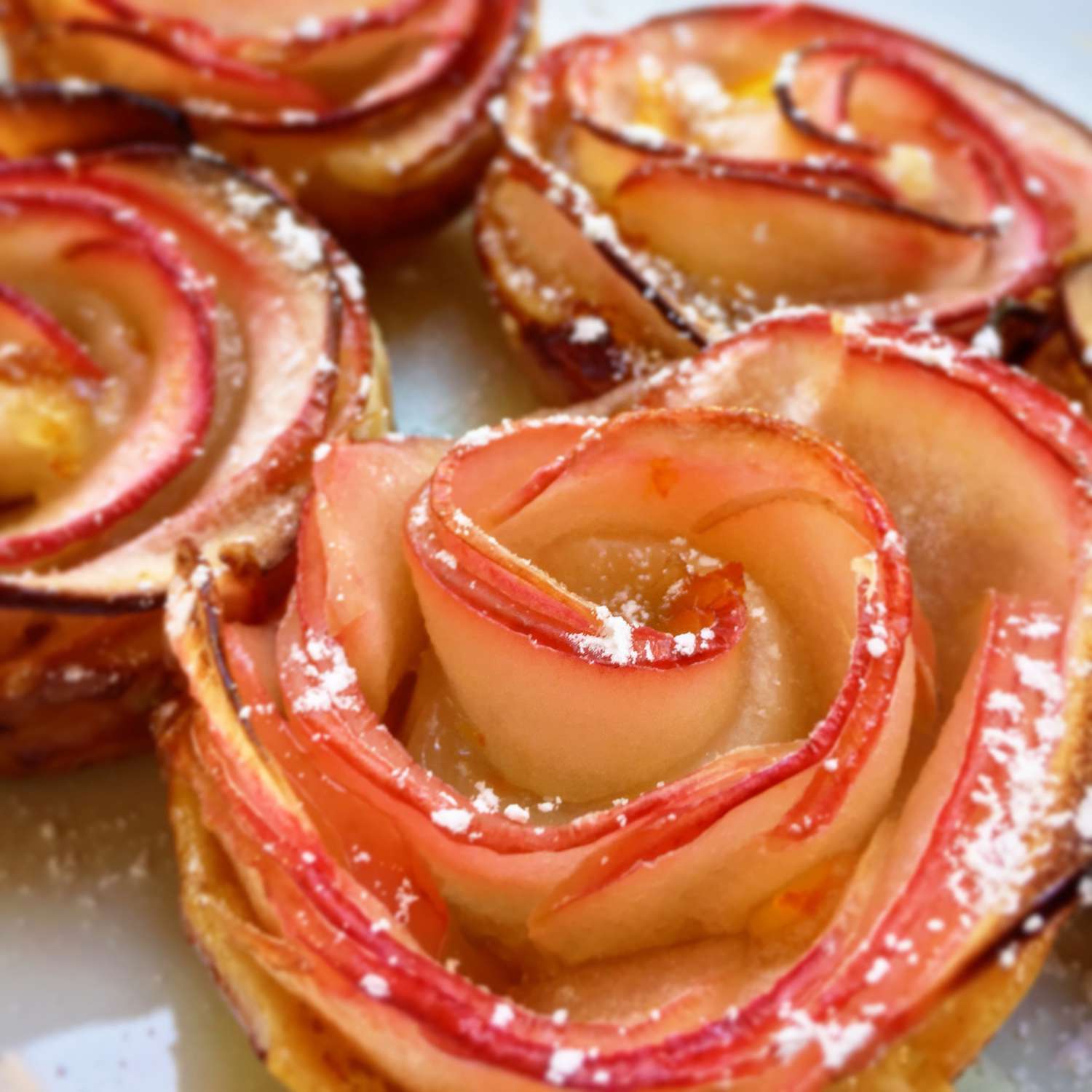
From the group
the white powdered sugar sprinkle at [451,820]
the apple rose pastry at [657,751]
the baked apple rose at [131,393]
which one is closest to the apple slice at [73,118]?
the baked apple rose at [131,393]

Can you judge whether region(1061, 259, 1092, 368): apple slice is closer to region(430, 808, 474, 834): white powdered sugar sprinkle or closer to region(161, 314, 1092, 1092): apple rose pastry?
region(161, 314, 1092, 1092): apple rose pastry

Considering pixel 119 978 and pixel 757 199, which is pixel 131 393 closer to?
pixel 119 978

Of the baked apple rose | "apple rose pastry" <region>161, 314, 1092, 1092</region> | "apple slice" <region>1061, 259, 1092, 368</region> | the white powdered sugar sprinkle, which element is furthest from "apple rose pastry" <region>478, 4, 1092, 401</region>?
the white powdered sugar sprinkle

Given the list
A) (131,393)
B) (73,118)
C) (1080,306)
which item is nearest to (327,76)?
(73,118)

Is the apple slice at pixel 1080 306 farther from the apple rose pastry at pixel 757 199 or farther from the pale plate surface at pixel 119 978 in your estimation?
the pale plate surface at pixel 119 978

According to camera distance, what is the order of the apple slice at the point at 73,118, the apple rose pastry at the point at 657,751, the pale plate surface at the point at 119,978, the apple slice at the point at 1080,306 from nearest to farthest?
the apple rose pastry at the point at 657,751, the pale plate surface at the point at 119,978, the apple slice at the point at 1080,306, the apple slice at the point at 73,118

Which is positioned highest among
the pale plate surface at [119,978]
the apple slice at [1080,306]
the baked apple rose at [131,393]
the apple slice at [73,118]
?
the apple slice at [1080,306]

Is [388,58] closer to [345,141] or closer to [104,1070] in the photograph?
[345,141]

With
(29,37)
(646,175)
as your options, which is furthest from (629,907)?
(29,37)
